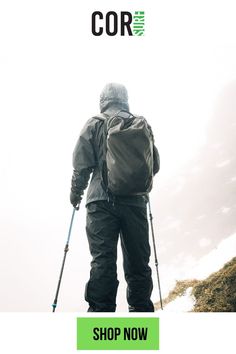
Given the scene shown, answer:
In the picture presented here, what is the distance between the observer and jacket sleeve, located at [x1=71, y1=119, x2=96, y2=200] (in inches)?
197

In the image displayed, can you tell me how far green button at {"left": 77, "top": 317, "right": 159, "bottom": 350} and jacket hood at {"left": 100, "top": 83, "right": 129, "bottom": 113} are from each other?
2.97 metres

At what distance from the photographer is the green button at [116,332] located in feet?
13.6

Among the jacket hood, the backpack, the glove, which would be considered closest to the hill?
the backpack

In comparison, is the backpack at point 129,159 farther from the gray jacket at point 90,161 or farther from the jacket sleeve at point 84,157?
the jacket sleeve at point 84,157

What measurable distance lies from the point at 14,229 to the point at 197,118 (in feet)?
372

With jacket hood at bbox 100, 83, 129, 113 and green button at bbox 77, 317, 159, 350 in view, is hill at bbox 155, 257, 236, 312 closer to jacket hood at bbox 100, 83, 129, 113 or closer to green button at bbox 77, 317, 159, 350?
green button at bbox 77, 317, 159, 350

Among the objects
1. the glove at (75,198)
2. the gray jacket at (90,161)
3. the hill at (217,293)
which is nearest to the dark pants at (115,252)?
the gray jacket at (90,161)

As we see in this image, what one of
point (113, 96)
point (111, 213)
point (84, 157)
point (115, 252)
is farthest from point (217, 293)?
point (113, 96)

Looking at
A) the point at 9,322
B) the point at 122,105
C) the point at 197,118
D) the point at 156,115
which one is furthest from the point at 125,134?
the point at 156,115

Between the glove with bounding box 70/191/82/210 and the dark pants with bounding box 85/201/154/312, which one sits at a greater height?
the glove with bounding box 70/191/82/210

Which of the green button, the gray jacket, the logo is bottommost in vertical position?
the green button

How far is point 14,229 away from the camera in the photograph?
6137 inches

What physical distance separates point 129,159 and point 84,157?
718mm

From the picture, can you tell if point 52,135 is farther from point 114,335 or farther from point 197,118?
point 114,335
